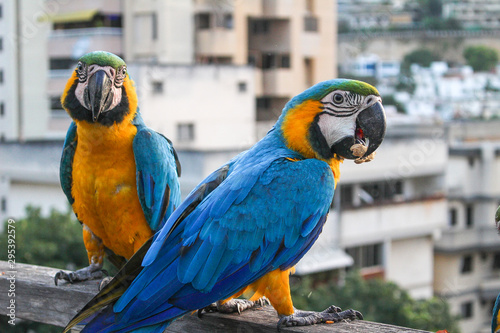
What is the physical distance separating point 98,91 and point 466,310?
913 inches

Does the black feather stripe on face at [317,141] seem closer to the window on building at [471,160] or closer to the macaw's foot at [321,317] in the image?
the macaw's foot at [321,317]

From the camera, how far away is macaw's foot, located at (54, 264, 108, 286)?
9.96 ft

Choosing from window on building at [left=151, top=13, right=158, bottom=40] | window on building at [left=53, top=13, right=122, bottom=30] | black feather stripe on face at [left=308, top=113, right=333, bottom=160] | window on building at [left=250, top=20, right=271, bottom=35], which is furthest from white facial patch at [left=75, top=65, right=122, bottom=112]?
window on building at [left=250, top=20, right=271, bottom=35]

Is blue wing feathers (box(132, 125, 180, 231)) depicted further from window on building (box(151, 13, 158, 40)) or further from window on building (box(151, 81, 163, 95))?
window on building (box(151, 13, 158, 40))

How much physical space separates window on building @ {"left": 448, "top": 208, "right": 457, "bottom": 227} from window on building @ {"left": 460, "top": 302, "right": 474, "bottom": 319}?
2668mm

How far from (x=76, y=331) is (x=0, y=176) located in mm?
17065

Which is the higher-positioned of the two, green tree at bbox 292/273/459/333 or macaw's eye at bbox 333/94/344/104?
macaw's eye at bbox 333/94/344/104

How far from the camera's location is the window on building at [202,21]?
2585 cm

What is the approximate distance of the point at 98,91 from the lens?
2979mm

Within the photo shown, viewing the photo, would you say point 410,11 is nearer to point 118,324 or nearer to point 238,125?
point 238,125

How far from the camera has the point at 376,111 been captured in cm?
262

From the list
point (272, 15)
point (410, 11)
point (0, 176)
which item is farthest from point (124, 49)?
point (410, 11)

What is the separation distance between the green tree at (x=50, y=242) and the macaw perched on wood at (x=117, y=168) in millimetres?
9206

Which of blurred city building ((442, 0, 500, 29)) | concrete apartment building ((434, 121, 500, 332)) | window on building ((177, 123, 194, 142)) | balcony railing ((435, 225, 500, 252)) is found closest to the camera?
window on building ((177, 123, 194, 142))
